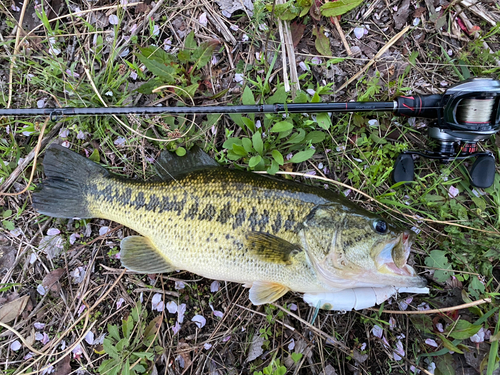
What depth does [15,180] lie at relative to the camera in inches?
123

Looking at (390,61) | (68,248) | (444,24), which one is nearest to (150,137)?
(68,248)

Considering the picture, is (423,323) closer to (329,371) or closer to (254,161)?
→ (329,371)

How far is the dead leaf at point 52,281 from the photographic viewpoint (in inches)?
119

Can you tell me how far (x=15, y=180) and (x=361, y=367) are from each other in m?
3.96

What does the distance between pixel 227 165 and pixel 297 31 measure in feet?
5.03

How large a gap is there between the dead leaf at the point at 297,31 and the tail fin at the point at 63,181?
2296mm

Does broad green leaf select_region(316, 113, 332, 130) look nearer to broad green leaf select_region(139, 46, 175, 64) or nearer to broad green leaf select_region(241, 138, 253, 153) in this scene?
broad green leaf select_region(241, 138, 253, 153)

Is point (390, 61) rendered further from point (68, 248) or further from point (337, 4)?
point (68, 248)

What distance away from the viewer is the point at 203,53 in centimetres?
296

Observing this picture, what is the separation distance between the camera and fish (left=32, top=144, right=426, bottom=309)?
2375mm

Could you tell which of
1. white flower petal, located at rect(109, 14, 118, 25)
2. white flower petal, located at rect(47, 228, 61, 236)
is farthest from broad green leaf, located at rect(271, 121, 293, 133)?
white flower petal, located at rect(47, 228, 61, 236)

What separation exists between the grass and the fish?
34 centimetres

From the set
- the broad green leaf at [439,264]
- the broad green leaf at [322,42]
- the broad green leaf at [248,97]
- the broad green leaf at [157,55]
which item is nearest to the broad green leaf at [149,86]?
the broad green leaf at [157,55]

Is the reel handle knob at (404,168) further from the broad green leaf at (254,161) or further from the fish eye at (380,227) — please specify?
the broad green leaf at (254,161)
